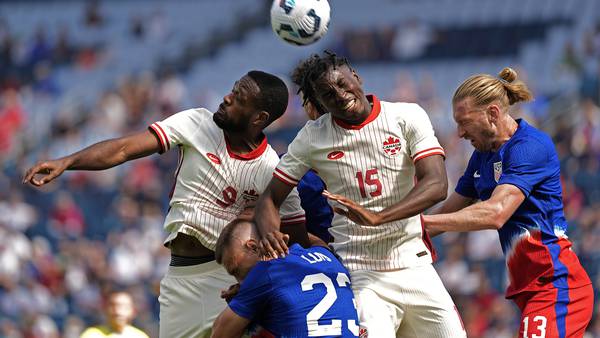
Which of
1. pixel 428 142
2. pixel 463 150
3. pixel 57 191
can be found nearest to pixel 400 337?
pixel 428 142

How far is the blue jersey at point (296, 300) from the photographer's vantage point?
5648 mm

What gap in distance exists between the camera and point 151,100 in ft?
72.2

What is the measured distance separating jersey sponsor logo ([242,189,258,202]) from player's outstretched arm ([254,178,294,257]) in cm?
37

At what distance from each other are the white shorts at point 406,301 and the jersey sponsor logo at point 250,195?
78cm

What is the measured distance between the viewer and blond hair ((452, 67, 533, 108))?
6.37 m

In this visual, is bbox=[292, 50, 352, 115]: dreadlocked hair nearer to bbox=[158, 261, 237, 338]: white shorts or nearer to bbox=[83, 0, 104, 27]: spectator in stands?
bbox=[158, 261, 237, 338]: white shorts

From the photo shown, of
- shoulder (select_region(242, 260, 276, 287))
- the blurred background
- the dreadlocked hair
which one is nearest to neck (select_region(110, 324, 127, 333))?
the dreadlocked hair

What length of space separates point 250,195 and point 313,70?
0.94 m

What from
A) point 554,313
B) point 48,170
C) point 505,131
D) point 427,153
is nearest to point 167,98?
point 48,170

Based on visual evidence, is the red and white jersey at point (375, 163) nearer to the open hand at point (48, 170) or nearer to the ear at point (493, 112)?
the ear at point (493, 112)

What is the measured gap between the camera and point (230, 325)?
5734mm

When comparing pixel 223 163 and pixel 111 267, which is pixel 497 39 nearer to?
pixel 111 267

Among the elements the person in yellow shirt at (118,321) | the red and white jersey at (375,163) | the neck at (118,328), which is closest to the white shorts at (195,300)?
the red and white jersey at (375,163)

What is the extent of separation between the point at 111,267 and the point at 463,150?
18.2ft
